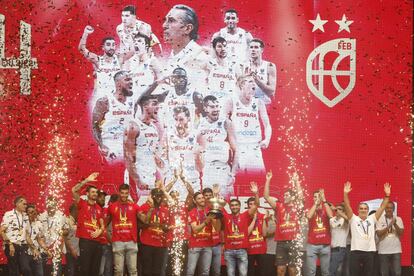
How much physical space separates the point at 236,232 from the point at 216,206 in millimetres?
427

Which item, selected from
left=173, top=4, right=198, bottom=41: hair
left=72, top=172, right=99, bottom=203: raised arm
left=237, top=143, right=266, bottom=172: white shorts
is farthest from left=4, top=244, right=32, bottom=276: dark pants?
left=173, top=4, right=198, bottom=41: hair

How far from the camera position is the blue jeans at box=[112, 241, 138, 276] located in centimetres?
911

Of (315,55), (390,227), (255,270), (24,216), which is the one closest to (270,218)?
(255,270)

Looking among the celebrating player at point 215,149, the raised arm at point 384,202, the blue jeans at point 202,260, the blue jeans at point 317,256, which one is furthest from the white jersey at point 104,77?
the raised arm at point 384,202

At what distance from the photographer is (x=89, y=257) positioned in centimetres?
905

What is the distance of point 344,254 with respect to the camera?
9742mm

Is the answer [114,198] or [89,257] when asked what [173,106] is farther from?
[89,257]

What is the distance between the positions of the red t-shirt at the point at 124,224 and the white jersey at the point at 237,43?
98.7 inches

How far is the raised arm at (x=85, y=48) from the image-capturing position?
403 inches

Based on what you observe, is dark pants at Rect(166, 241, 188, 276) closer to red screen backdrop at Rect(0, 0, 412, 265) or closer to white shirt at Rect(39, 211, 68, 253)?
red screen backdrop at Rect(0, 0, 412, 265)

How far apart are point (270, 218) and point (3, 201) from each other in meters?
3.23

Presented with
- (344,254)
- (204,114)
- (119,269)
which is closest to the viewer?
(119,269)

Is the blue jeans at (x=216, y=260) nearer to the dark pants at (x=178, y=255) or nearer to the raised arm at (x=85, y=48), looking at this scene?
the dark pants at (x=178, y=255)

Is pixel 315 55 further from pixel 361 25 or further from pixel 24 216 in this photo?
pixel 24 216
